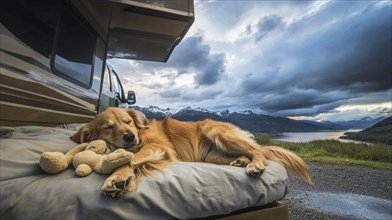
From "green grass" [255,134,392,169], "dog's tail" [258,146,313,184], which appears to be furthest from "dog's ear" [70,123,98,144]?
"green grass" [255,134,392,169]

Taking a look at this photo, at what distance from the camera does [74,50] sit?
2803 mm

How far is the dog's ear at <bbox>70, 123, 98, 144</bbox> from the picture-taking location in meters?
1.73

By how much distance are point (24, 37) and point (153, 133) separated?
40.8 inches

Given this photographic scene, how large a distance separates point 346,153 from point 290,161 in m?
7.65

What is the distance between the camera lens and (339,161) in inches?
317

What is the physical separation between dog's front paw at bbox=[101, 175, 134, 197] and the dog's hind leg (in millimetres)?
813

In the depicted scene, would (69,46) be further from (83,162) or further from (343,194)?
(343,194)

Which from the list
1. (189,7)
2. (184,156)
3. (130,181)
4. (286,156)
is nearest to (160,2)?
(189,7)

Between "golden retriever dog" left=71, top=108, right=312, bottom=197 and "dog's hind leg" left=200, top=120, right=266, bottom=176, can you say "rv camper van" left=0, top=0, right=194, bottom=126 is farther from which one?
"dog's hind leg" left=200, top=120, right=266, bottom=176

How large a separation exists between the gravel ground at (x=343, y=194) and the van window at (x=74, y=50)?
2836 millimetres

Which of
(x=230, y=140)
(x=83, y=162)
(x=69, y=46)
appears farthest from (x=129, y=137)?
(x=69, y=46)

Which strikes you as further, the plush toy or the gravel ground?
the gravel ground

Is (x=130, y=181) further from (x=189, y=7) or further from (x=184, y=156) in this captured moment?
(x=189, y=7)

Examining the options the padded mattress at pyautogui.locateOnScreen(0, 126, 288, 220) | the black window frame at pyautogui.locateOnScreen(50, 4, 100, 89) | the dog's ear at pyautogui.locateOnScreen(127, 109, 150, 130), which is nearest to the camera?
the padded mattress at pyautogui.locateOnScreen(0, 126, 288, 220)
